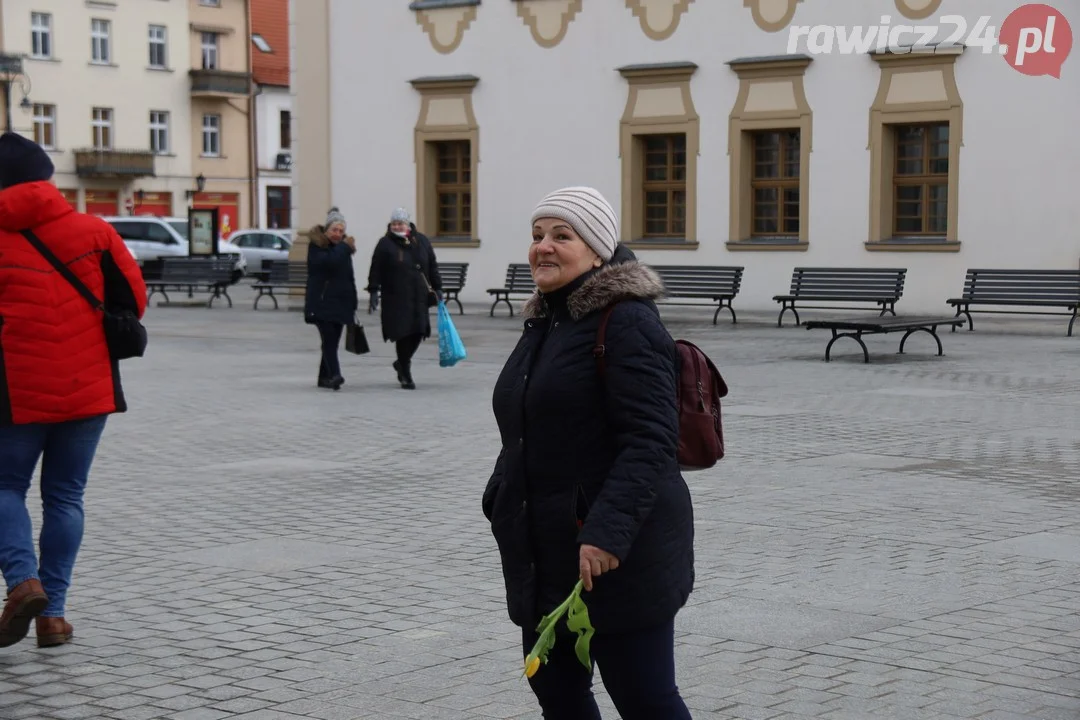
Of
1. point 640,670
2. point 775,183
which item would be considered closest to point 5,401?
point 640,670

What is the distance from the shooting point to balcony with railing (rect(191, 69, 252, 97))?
220ft

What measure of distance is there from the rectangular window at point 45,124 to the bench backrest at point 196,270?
28824 mm

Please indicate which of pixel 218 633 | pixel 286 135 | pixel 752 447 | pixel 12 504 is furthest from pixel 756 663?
pixel 286 135

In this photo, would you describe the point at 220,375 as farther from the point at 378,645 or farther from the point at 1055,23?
the point at 1055,23

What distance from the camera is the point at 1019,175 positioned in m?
25.9

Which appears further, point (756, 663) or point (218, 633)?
point (218, 633)

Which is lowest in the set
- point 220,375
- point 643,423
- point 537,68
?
point 220,375

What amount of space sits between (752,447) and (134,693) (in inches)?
267

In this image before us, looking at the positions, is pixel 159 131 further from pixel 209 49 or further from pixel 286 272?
pixel 286 272

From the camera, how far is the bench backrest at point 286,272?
32.4m

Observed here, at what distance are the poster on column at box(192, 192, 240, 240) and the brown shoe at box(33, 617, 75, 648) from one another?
61.3 metres

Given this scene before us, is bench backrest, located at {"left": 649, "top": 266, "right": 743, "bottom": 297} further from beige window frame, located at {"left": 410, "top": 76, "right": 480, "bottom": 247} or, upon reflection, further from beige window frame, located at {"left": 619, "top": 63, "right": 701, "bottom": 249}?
beige window frame, located at {"left": 410, "top": 76, "right": 480, "bottom": 247}

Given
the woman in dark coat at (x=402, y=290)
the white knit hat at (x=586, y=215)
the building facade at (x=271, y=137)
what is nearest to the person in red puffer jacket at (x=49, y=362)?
the white knit hat at (x=586, y=215)

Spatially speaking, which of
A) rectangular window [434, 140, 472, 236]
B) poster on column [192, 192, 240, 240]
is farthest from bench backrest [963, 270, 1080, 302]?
poster on column [192, 192, 240, 240]
